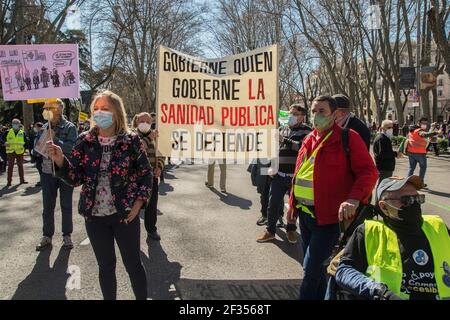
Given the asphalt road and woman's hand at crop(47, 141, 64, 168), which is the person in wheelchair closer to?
the asphalt road

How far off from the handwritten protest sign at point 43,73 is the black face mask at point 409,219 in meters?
3.48

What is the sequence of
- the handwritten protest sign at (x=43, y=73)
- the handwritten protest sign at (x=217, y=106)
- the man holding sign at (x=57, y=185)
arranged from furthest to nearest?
the man holding sign at (x=57, y=185), the handwritten protest sign at (x=217, y=106), the handwritten protest sign at (x=43, y=73)

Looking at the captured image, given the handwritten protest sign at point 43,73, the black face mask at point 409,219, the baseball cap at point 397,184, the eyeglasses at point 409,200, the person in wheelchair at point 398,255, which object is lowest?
the person in wheelchair at point 398,255

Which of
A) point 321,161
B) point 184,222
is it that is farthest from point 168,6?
point 321,161

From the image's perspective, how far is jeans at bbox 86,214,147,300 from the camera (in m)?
3.15

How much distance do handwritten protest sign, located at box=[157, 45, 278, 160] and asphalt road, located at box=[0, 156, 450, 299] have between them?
1.23m

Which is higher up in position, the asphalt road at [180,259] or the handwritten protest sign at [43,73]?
the handwritten protest sign at [43,73]

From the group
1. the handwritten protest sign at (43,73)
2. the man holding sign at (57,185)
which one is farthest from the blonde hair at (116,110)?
the man holding sign at (57,185)

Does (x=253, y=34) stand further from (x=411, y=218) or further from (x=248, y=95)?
(x=411, y=218)

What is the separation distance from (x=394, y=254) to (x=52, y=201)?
4188mm

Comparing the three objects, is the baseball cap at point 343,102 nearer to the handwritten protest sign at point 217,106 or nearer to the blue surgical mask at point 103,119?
the handwritten protest sign at point 217,106

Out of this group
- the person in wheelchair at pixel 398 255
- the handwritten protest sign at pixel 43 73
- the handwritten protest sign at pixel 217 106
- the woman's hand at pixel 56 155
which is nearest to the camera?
the person in wheelchair at pixel 398 255

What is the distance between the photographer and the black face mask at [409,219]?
243 cm

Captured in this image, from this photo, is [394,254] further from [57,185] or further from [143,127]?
[57,185]
